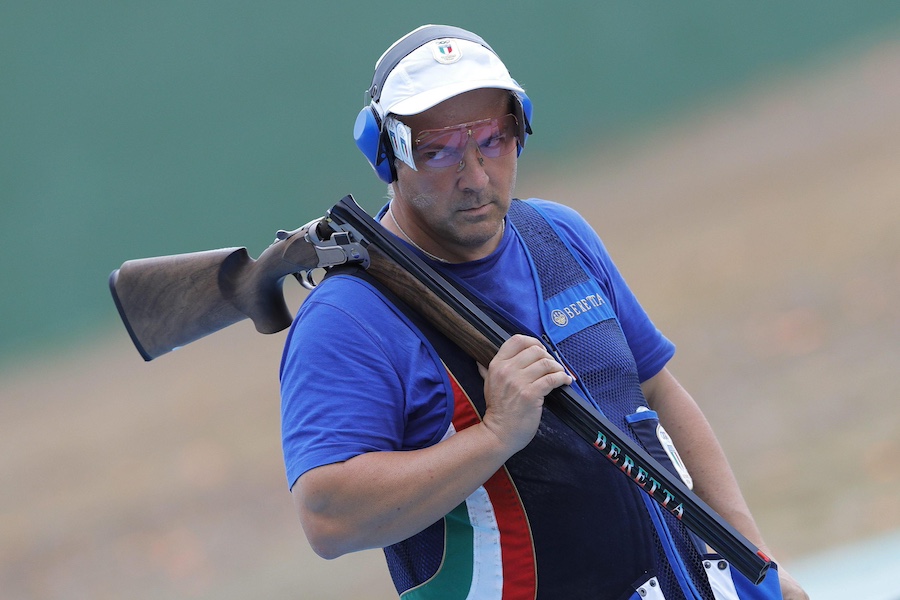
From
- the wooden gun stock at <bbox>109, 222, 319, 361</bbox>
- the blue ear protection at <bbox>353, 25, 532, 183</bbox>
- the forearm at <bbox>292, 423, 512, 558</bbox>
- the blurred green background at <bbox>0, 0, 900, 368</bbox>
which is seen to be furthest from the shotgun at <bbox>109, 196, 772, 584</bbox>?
the blurred green background at <bbox>0, 0, 900, 368</bbox>

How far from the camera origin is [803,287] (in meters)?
7.40

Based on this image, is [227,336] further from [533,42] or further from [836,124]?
[836,124]

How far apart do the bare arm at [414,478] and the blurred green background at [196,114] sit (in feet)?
28.1

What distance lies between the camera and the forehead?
1.99m

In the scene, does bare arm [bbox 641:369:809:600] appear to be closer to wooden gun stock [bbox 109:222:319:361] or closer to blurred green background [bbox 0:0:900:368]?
wooden gun stock [bbox 109:222:319:361]

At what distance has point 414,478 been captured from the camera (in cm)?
174

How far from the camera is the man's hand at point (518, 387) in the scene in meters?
1.76

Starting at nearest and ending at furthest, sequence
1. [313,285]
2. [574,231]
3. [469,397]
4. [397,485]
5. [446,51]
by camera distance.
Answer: [397,485]
[469,397]
[446,51]
[313,285]
[574,231]

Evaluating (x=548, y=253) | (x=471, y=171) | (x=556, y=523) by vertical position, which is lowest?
(x=556, y=523)

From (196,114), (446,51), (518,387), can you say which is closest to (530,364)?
(518,387)

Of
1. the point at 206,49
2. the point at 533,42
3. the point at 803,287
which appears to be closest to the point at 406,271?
the point at 803,287

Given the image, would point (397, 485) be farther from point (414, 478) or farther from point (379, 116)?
point (379, 116)

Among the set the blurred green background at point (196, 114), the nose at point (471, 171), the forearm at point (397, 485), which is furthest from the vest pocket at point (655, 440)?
the blurred green background at point (196, 114)

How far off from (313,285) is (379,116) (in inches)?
14.2
